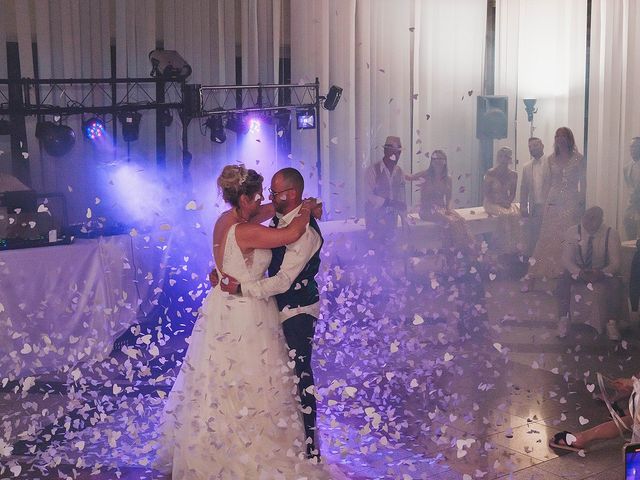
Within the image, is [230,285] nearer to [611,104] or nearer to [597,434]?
[597,434]

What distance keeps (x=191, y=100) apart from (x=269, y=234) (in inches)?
157

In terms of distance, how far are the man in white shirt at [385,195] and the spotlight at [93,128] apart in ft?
8.75

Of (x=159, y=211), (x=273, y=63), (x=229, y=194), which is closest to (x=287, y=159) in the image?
(x=273, y=63)

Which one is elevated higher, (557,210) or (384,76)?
(384,76)

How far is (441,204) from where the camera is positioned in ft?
26.0

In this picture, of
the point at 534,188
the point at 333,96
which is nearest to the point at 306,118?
the point at 333,96

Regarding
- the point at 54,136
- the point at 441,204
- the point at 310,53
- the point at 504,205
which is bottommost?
the point at 504,205

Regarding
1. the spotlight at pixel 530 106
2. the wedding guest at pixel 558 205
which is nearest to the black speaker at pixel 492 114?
the spotlight at pixel 530 106

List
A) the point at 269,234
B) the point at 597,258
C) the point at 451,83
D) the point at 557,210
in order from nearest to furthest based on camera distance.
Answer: the point at 269,234 → the point at 597,258 → the point at 557,210 → the point at 451,83

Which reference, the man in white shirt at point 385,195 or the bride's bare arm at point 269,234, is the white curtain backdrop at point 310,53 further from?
the bride's bare arm at point 269,234

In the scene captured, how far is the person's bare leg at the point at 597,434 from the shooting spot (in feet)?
14.0

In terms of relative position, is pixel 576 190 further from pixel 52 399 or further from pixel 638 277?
pixel 52 399

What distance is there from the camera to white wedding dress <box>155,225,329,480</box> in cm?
383

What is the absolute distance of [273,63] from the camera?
9.56 meters
